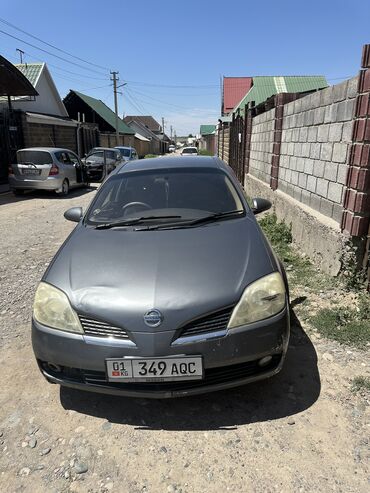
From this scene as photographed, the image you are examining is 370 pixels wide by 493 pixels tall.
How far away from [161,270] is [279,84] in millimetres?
27895

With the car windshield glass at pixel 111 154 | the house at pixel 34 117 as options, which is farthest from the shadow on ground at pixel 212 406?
the car windshield glass at pixel 111 154

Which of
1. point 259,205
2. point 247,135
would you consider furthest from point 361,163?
point 247,135

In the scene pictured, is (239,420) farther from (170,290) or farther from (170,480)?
(170,290)

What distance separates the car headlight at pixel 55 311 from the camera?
2312mm

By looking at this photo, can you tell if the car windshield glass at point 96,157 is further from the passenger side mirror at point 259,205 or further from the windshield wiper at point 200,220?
the windshield wiper at point 200,220

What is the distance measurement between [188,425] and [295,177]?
16.0 feet

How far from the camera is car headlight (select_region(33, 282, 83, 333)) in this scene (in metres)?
2.31

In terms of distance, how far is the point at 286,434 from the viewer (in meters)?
2.30

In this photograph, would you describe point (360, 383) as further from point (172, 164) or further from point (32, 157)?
point (32, 157)

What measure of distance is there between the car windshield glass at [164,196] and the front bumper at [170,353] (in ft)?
3.89

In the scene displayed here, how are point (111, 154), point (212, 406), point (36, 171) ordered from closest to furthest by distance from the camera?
point (212, 406), point (36, 171), point (111, 154)

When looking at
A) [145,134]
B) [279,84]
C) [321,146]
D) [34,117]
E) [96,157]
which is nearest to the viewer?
[321,146]

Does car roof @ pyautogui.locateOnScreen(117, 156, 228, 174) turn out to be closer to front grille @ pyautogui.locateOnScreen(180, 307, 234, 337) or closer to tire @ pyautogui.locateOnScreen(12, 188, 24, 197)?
front grille @ pyautogui.locateOnScreen(180, 307, 234, 337)

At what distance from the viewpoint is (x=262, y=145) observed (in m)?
9.55
